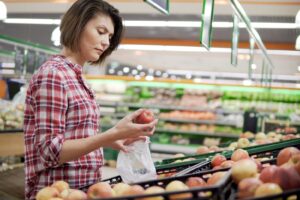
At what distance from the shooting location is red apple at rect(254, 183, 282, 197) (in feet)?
3.96

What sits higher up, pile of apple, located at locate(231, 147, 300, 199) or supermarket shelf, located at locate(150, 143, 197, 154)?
pile of apple, located at locate(231, 147, 300, 199)

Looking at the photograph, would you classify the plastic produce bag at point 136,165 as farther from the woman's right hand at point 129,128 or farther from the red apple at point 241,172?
the red apple at point 241,172

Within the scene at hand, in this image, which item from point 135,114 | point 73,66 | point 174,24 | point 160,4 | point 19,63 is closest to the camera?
point 135,114

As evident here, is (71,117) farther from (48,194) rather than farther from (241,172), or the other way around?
(241,172)

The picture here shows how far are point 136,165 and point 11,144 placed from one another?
15.9 feet

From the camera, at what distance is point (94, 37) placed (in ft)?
6.60

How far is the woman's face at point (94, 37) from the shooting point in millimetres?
2006

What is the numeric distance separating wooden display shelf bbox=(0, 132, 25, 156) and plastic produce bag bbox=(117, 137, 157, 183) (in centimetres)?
466

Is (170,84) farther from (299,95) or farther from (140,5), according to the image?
(299,95)

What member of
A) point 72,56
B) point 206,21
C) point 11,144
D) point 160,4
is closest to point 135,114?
point 72,56

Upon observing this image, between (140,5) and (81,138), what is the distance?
352 inches

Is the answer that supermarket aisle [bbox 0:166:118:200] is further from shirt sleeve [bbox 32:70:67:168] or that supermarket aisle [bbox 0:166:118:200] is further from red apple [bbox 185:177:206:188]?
red apple [bbox 185:177:206:188]

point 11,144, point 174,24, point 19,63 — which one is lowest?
point 11,144

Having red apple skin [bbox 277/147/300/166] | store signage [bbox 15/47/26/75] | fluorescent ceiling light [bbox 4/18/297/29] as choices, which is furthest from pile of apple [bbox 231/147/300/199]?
store signage [bbox 15/47/26/75]
